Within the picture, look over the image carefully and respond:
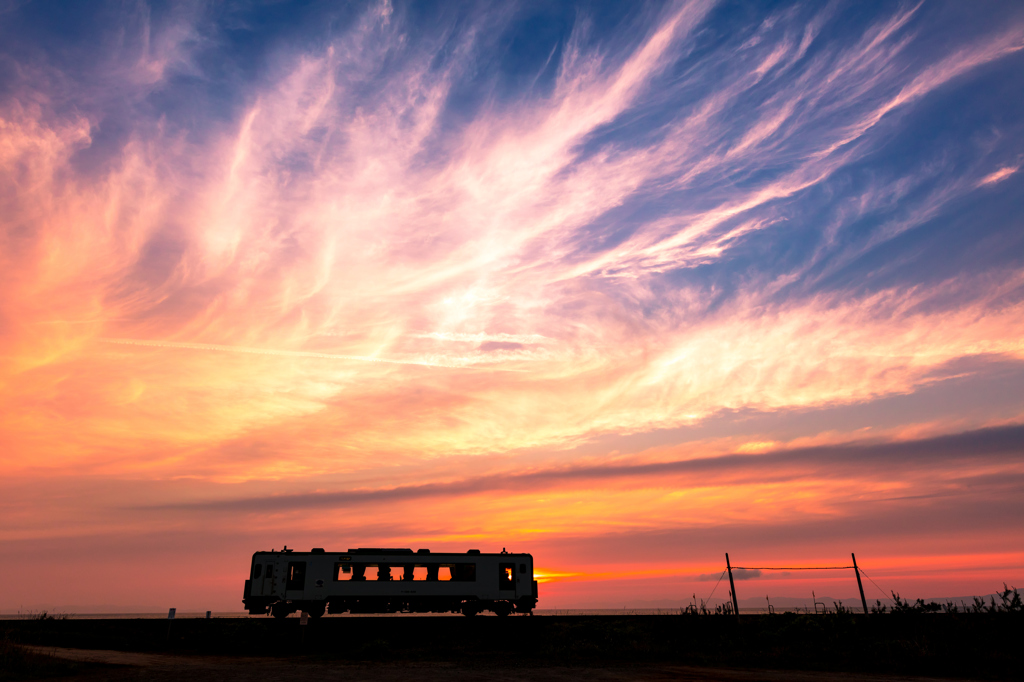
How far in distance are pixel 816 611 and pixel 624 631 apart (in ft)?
32.0

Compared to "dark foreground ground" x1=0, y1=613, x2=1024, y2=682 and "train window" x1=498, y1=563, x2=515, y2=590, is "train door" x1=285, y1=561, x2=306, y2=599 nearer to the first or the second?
"dark foreground ground" x1=0, y1=613, x2=1024, y2=682

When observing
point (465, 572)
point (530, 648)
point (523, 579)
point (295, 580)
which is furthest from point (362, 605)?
point (530, 648)

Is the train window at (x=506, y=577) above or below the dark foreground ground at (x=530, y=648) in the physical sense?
above

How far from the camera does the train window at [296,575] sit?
110ft

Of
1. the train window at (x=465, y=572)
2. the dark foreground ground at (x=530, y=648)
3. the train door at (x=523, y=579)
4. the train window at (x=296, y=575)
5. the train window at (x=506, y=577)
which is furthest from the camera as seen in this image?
the train door at (x=523, y=579)

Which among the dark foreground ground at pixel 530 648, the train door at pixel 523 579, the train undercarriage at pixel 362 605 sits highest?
the train door at pixel 523 579

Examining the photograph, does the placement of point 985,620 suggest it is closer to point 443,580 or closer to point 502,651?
point 502,651

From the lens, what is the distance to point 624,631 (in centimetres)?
2772

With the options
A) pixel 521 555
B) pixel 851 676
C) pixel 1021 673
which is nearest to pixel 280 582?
pixel 521 555

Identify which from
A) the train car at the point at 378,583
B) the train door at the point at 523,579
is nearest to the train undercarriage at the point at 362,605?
the train car at the point at 378,583

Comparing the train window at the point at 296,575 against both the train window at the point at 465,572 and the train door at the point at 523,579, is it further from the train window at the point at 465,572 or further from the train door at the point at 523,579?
the train door at the point at 523,579

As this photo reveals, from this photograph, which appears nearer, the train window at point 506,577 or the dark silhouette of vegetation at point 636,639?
the dark silhouette of vegetation at point 636,639

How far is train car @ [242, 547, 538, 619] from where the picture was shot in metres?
33.5

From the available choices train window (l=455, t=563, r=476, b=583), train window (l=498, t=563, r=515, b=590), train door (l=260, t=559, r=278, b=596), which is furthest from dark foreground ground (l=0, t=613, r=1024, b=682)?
train window (l=498, t=563, r=515, b=590)
